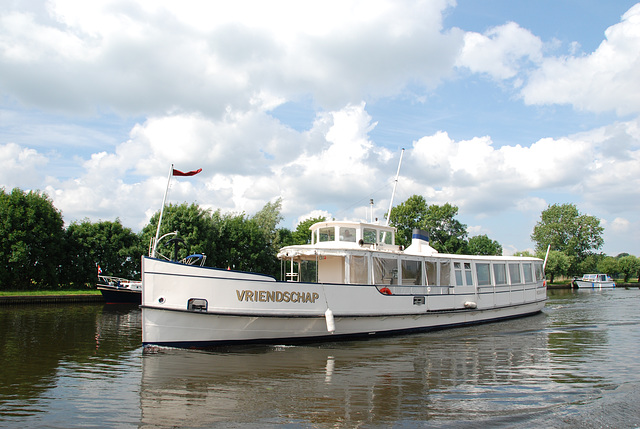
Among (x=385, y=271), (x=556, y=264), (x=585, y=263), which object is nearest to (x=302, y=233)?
(x=385, y=271)

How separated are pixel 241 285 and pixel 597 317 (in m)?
18.8

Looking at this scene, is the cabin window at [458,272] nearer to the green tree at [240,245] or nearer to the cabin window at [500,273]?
the cabin window at [500,273]

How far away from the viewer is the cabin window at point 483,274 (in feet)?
60.8

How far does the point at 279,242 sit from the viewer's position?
51219 mm

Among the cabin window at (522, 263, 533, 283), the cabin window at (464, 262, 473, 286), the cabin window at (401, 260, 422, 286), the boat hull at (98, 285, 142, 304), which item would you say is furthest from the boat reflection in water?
the boat hull at (98, 285, 142, 304)

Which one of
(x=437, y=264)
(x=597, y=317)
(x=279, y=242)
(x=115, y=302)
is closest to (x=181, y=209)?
(x=115, y=302)

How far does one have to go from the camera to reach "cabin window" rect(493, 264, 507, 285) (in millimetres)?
19359

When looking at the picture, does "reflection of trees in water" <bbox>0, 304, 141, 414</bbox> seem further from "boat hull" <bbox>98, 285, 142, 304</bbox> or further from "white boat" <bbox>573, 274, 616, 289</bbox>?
"white boat" <bbox>573, 274, 616, 289</bbox>

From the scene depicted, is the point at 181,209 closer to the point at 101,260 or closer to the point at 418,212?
the point at 101,260

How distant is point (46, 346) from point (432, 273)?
42.9 feet

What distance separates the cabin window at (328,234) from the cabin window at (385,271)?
1.99 m

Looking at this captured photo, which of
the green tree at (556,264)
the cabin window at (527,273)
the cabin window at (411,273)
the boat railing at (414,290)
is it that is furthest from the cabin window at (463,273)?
the green tree at (556,264)

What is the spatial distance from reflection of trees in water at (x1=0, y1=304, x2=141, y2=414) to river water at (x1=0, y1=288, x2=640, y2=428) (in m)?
0.06

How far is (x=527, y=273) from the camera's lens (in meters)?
21.6
